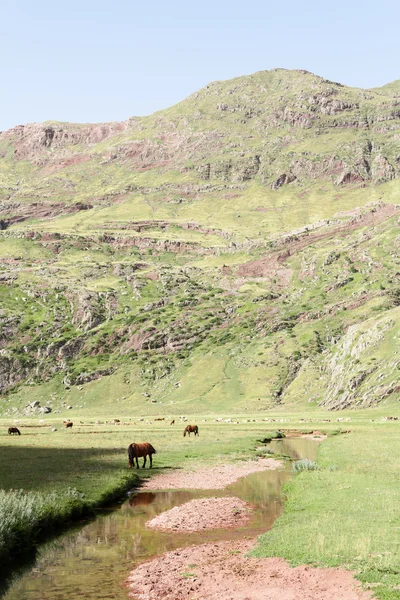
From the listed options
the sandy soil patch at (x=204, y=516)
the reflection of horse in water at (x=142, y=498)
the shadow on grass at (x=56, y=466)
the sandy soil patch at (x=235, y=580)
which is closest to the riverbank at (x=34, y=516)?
the reflection of horse in water at (x=142, y=498)

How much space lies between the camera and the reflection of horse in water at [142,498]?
36500 mm

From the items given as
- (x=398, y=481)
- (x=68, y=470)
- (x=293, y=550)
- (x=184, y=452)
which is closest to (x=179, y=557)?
(x=293, y=550)

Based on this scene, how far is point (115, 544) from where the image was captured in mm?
26328

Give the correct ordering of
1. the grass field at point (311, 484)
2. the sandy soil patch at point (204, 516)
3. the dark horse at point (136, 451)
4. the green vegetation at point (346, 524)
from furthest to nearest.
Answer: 1. the dark horse at point (136, 451)
2. the sandy soil patch at point (204, 516)
3. the grass field at point (311, 484)
4. the green vegetation at point (346, 524)

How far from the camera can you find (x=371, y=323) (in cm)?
17512

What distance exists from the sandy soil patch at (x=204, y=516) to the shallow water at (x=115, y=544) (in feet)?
2.43

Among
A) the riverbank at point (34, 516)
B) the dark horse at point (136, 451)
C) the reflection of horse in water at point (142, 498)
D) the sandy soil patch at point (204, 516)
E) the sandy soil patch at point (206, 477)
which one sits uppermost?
the riverbank at point (34, 516)

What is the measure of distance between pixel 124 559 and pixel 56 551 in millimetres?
3379

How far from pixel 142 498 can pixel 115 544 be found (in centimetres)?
1174

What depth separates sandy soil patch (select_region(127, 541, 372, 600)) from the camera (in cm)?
1902

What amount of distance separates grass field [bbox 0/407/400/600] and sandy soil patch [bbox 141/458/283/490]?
97.9 inches

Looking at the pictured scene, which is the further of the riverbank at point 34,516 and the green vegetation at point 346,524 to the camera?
the riverbank at point 34,516

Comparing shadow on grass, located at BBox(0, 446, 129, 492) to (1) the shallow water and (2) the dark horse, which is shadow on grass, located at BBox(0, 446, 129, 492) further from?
(1) the shallow water

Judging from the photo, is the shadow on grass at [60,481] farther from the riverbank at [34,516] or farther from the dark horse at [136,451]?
the dark horse at [136,451]
